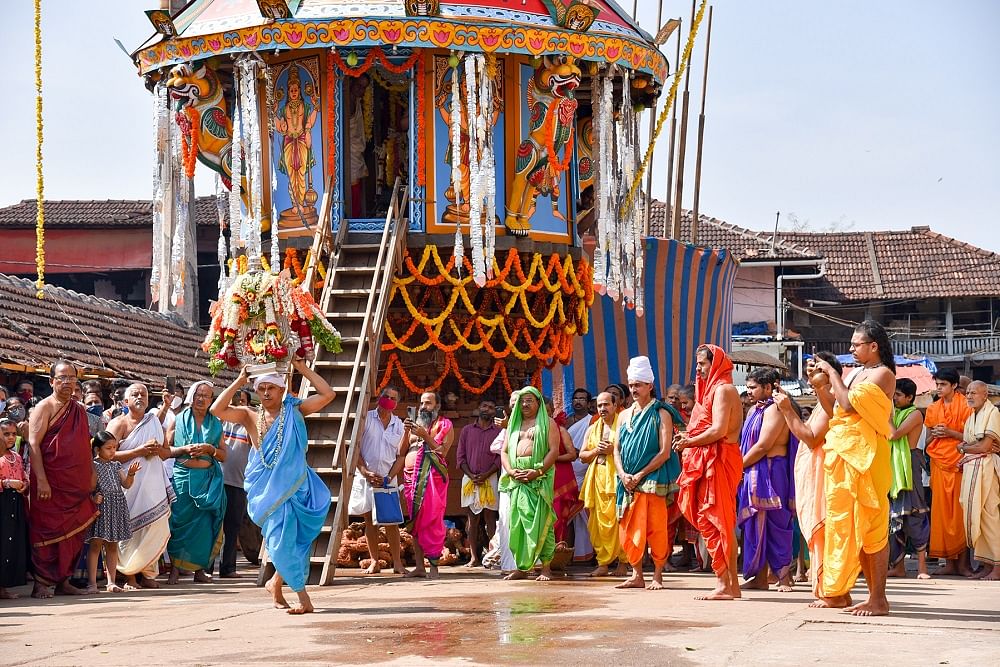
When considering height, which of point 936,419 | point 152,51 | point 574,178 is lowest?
point 936,419

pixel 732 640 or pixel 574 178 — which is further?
pixel 574 178

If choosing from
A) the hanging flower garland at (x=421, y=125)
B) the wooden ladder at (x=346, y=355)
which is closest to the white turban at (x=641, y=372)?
the wooden ladder at (x=346, y=355)

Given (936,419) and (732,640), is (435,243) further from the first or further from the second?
(732,640)

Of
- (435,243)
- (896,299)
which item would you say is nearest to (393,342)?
(435,243)

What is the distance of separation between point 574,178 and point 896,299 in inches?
1064

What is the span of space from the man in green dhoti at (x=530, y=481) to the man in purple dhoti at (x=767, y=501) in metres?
1.83

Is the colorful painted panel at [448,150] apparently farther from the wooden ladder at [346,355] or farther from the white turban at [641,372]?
the white turban at [641,372]

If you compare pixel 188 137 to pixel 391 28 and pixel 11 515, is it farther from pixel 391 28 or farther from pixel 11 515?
→ pixel 11 515

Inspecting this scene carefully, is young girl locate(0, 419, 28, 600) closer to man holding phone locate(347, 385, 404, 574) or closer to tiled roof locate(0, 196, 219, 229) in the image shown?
man holding phone locate(347, 385, 404, 574)

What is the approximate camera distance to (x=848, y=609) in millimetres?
8703

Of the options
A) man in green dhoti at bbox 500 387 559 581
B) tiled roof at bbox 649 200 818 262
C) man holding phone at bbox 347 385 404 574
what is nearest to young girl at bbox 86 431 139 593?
man holding phone at bbox 347 385 404 574

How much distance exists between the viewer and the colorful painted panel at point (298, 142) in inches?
559

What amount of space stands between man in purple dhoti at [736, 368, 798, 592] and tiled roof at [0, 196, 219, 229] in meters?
22.1

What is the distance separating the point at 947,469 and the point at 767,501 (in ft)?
9.12
